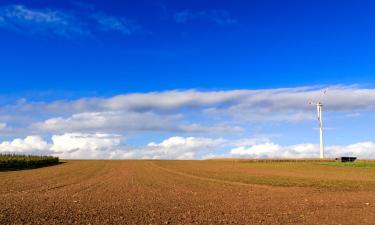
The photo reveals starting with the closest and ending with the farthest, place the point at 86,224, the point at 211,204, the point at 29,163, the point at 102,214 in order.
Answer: the point at 86,224
the point at 102,214
the point at 211,204
the point at 29,163

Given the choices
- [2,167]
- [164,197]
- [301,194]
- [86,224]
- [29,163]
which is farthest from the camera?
[29,163]

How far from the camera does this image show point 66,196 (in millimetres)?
29344

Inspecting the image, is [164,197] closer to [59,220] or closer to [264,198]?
[264,198]

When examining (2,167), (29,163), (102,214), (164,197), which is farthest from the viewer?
(29,163)

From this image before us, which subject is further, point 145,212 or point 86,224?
point 145,212

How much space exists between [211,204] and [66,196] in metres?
8.51

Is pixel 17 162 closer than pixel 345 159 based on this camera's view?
Yes

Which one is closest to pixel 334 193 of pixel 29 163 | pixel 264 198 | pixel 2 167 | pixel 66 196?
pixel 264 198

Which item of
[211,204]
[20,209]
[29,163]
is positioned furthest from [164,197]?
[29,163]

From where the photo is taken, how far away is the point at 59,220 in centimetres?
1989

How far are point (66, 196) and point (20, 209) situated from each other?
692cm

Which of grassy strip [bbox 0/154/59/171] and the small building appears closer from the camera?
grassy strip [bbox 0/154/59/171]

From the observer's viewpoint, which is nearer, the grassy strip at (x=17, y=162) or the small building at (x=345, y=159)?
the grassy strip at (x=17, y=162)

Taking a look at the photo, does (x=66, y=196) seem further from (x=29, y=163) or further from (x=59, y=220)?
(x=29, y=163)
